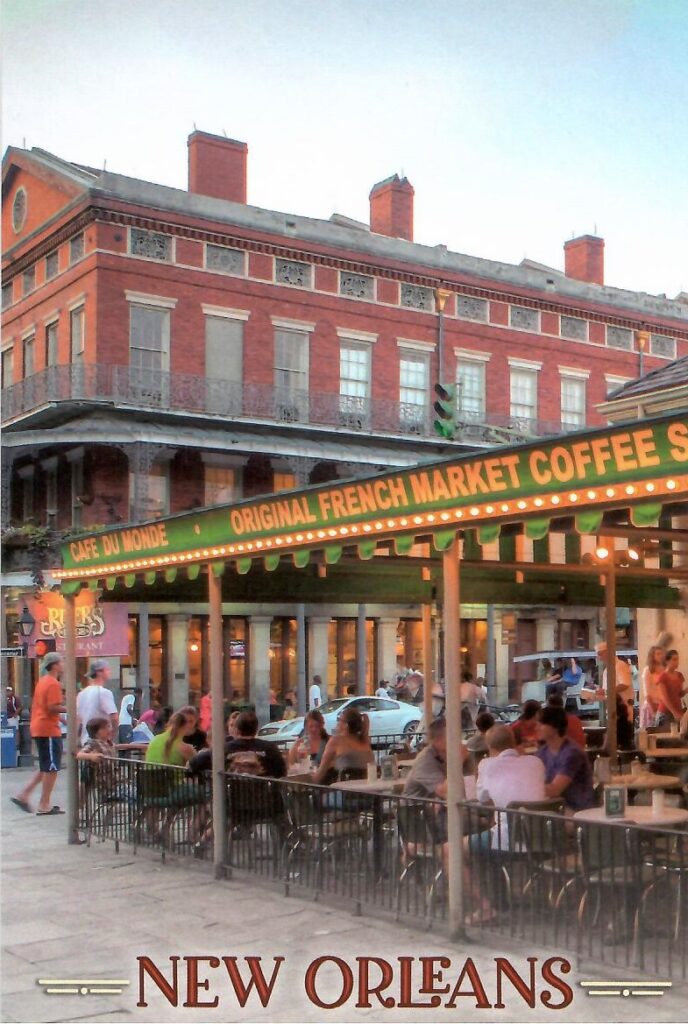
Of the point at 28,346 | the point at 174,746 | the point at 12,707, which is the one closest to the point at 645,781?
the point at 174,746

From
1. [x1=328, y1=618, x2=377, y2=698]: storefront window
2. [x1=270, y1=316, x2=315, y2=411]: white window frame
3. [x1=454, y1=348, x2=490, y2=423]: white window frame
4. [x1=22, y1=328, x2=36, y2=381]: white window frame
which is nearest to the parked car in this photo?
[x1=328, y1=618, x2=377, y2=698]: storefront window

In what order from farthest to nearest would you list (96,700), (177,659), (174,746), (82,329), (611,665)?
(82,329), (177,659), (96,700), (611,665), (174,746)

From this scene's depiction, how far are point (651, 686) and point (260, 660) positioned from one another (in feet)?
65.8

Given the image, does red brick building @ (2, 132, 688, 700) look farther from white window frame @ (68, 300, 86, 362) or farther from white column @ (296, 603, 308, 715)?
white column @ (296, 603, 308, 715)

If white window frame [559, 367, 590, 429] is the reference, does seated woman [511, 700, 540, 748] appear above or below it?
below

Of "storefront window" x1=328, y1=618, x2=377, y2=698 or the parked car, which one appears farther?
Answer: "storefront window" x1=328, y1=618, x2=377, y2=698

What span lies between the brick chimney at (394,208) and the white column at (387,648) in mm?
12133

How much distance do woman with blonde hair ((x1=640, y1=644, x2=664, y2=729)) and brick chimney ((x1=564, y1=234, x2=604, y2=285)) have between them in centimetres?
3118

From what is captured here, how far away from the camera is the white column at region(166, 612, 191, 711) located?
1248 inches

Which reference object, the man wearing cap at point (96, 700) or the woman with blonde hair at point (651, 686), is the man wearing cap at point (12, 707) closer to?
the man wearing cap at point (96, 700)

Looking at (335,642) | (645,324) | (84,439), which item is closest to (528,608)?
(335,642)

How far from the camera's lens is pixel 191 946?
26.8 feet

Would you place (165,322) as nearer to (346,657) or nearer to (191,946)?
(346,657)

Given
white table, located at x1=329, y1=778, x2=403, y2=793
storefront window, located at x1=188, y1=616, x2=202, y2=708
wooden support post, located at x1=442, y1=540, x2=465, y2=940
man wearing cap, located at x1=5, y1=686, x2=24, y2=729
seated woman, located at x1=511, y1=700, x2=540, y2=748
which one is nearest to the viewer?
wooden support post, located at x1=442, y1=540, x2=465, y2=940
